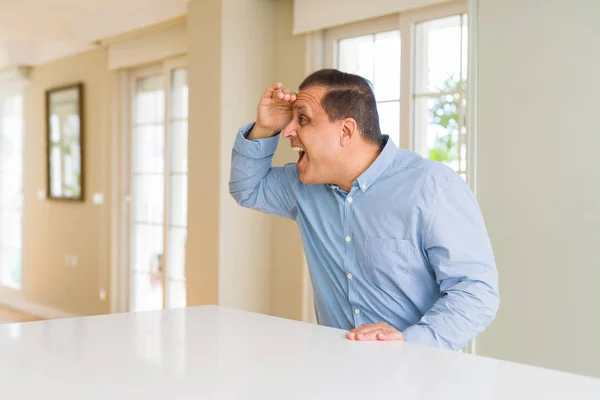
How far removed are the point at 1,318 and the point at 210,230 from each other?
3402 mm

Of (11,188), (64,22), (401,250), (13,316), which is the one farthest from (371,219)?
(11,188)

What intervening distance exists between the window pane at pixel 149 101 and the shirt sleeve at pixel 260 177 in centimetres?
345

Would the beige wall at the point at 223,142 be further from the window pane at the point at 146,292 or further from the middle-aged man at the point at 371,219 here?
the middle-aged man at the point at 371,219

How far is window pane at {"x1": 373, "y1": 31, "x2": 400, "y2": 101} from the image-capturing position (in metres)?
3.76

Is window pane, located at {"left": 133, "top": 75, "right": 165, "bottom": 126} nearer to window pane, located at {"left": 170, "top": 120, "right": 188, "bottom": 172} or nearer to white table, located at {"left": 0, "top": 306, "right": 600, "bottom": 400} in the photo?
window pane, located at {"left": 170, "top": 120, "right": 188, "bottom": 172}

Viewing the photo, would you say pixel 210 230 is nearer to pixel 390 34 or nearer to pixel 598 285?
pixel 390 34

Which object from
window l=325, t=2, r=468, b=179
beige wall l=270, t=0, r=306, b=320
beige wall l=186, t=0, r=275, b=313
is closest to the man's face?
window l=325, t=2, r=468, b=179

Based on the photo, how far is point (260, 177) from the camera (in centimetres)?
212

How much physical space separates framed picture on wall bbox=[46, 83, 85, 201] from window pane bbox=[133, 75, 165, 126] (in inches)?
28.2

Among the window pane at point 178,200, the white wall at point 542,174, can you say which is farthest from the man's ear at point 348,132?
the window pane at point 178,200

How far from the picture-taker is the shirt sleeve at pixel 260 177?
2066 millimetres

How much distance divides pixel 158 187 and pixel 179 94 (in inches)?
31.8

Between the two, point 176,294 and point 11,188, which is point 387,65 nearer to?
point 176,294

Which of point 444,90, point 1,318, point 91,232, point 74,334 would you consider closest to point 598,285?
point 444,90
